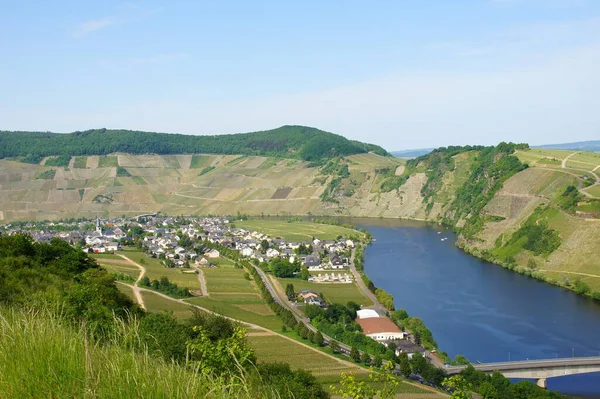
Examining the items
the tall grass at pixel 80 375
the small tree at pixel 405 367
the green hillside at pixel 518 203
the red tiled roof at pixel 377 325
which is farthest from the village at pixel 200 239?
the tall grass at pixel 80 375

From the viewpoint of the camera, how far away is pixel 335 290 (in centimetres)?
3709

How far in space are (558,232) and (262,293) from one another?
25429 mm

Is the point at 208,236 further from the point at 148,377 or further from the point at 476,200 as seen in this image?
Answer: the point at 148,377

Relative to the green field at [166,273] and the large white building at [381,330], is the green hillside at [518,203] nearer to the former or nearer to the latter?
the large white building at [381,330]

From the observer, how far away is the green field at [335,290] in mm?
34156

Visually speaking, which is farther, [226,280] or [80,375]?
[226,280]

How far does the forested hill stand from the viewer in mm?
114750

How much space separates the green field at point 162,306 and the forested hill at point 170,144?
286 ft

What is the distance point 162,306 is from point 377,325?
34.8ft

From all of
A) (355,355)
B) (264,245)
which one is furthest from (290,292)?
(264,245)

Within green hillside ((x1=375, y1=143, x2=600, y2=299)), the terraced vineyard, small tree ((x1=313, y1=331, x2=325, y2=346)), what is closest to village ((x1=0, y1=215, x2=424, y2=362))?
small tree ((x1=313, y1=331, x2=325, y2=346))

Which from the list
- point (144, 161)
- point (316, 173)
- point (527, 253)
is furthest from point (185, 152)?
point (527, 253)

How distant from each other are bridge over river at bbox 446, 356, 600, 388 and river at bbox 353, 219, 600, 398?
0.50 metres

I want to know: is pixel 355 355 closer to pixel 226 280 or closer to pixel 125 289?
pixel 125 289
